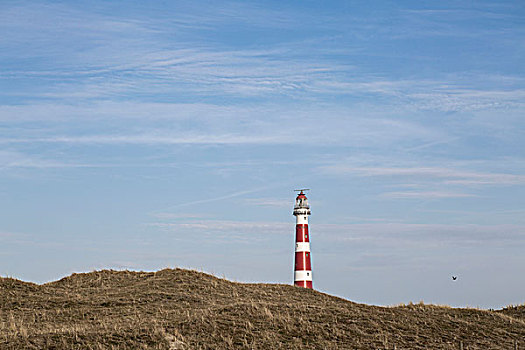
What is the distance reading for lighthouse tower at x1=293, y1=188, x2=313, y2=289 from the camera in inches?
2181

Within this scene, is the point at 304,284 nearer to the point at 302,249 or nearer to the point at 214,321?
the point at 302,249

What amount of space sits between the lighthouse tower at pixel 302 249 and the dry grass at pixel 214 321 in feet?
24.5

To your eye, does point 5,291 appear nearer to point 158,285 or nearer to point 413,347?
point 158,285

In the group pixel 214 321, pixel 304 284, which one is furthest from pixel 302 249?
pixel 214 321

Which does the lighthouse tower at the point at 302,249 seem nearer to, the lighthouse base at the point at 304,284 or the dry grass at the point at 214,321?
the lighthouse base at the point at 304,284

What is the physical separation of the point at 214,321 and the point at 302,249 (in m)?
23.5

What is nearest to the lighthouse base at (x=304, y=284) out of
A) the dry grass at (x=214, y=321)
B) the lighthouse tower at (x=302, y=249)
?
the lighthouse tower at (x=302, y=249)

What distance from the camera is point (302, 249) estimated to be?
183 feet

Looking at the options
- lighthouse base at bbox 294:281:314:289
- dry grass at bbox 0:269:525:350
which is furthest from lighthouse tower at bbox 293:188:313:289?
dry grass at bbox 0:269:525:350

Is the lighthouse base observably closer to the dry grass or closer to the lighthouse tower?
the lighthouse tower

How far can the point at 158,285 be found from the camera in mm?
45375

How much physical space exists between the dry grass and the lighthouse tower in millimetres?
7460

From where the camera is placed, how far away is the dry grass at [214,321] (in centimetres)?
2997

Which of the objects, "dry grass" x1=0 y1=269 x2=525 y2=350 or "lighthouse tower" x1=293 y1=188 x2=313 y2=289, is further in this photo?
"lighthouse tower" x1=293 y1=188 x2=313 y2=289
